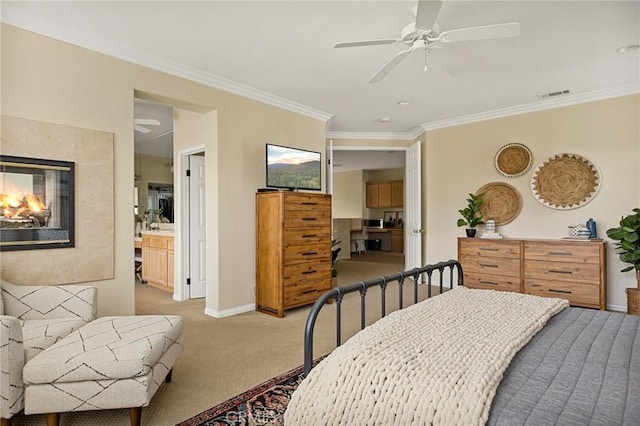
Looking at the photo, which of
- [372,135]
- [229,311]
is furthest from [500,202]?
[229,311]

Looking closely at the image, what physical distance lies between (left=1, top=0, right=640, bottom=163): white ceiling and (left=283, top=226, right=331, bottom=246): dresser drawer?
5.27ft

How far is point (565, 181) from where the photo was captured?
445 centimetres

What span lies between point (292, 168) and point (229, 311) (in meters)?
1.83

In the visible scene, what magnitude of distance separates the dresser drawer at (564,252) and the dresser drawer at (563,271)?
5 centimetres

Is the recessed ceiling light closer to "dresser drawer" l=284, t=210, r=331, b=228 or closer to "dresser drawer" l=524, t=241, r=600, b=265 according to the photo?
"dresser drawer" l=524, t=241, r=600, b=265

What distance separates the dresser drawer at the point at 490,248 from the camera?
14.6 feet

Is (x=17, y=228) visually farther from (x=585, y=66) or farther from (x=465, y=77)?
(x=585, y=66)

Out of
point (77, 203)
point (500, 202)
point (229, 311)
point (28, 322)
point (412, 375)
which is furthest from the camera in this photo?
point (500, 202)

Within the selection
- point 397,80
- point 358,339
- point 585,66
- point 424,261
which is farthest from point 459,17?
point 424,261

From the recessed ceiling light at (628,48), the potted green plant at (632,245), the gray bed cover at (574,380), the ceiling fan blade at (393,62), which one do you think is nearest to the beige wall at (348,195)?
the potted green plant at (632,245)

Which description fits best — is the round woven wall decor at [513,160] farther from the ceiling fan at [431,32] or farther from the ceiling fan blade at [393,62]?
the ceiling fan blade at [393,62]

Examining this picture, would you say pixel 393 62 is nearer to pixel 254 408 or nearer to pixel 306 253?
pixel 306 253

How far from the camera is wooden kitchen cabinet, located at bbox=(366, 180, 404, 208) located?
10484 millimetres

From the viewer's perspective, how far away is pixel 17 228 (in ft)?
8.43
